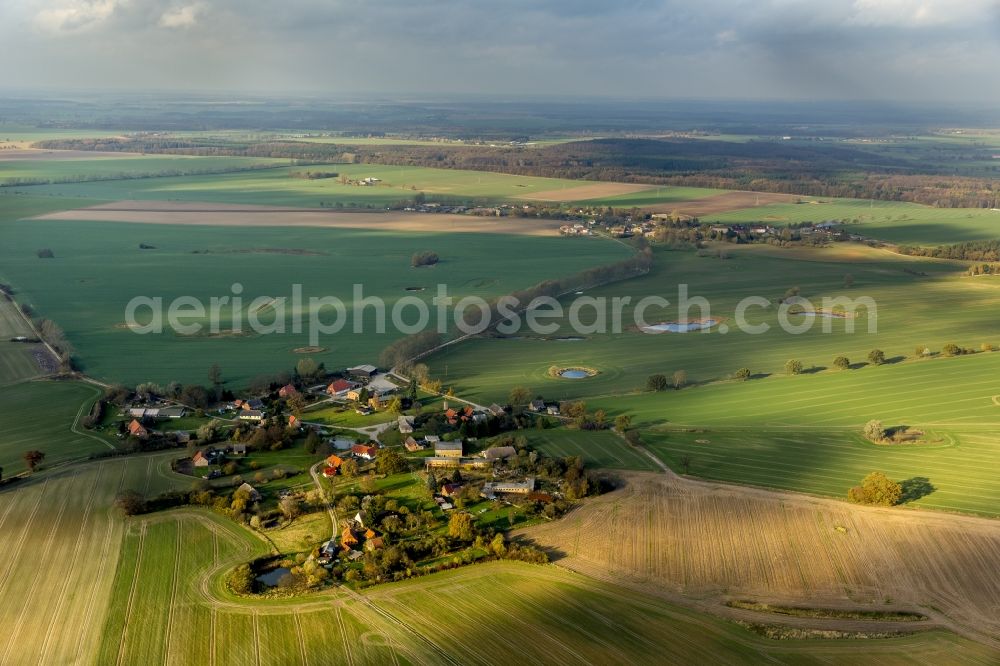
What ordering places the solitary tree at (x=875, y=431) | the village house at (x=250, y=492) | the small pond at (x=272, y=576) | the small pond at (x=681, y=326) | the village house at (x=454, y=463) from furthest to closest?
the small pond at (x=681, y=326), the solitary tree at (x=875, y=431), the village house at (x=454, y=463), the village house at (x=250, y=492), the small pond at (x=272, y=576)

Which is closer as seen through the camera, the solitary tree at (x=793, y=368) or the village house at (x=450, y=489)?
the village house at (x=450, y=489)

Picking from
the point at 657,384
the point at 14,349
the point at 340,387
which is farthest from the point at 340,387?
the point at 14,349

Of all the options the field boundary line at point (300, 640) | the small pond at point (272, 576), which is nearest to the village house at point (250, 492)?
A: the small pond at point (272, 576)

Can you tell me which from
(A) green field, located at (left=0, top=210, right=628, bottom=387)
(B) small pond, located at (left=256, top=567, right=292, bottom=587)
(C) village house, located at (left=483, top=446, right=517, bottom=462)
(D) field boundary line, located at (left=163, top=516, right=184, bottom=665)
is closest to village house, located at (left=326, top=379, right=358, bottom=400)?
(A) green field, located at (left=0, top=210, right=628, bottom=387)

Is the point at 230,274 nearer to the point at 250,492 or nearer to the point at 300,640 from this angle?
the point at 250,492

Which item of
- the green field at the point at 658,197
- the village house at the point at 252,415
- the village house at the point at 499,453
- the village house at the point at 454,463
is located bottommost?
the village house at the point at 454,463

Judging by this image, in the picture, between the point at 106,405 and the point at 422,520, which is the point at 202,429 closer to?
the point at 106,405

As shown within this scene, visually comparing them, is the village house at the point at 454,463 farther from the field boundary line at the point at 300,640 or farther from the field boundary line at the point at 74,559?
the field boundary line at the point at 74,559

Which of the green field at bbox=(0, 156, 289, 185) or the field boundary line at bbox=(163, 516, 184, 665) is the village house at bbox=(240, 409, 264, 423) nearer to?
the field boundary line at bbox=(163, 516, 184, 665)
